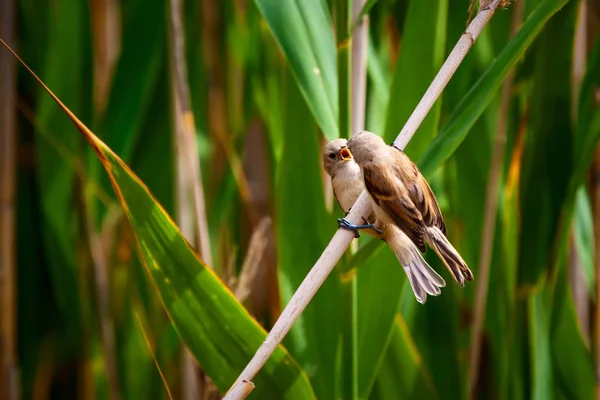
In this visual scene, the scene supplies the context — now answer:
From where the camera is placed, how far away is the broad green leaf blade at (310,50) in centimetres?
88

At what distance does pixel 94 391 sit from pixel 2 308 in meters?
0.22

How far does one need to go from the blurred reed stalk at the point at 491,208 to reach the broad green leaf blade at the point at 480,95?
339mm

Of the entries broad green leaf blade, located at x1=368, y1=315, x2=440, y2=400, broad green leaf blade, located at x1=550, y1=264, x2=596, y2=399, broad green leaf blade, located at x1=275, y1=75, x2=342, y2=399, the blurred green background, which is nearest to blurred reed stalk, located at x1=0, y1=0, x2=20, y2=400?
the blurred green background

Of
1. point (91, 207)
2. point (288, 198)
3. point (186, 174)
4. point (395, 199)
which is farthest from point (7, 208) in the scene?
point (395, 199)

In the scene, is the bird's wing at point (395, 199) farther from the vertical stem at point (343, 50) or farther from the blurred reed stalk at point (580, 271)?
the blurred reed stalk at point (580, 271)

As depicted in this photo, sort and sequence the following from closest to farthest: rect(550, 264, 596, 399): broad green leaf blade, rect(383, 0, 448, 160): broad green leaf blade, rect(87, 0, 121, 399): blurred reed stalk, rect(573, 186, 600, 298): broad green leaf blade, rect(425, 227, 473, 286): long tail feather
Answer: rect(425, 227, 473, 286): long tail feather, rect(383, 0, 448, 160): broad green leaf blade, rect(550, 264, 596, 399): broad green leaf blade, rect(573, 186, 600, 298): broad green leaf blade, rect(87, 0, 121, 399): blurred reed stalk

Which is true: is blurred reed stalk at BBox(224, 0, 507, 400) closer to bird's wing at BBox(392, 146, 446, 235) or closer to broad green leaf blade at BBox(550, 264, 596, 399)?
bird's wing at BBox(392, 146, 446, 235)

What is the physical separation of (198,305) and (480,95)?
0.38 m

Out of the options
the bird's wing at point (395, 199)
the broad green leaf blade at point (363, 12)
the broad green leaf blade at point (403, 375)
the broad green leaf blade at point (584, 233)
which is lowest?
the broad green leaf blade at point (403, 375)

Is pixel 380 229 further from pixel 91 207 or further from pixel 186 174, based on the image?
pixel 91 207

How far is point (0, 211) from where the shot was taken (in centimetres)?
131

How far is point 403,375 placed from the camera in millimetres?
1148

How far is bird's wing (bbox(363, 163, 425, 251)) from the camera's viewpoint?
76 cm

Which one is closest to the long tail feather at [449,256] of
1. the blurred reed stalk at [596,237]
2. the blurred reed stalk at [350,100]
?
the blurred reed stalk at [350,100]
